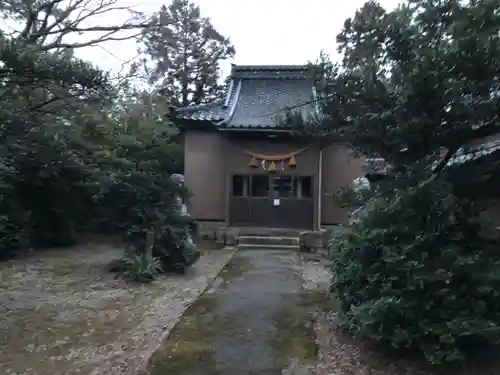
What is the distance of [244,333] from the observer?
5.04 meters

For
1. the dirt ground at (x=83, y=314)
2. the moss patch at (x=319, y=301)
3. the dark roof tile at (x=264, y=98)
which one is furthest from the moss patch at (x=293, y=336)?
the dark roof tile at (x=264, y=98)

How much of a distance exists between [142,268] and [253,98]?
8503 millimetres

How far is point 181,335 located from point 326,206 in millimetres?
9687

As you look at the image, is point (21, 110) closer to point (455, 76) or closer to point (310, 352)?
point (310, 352)

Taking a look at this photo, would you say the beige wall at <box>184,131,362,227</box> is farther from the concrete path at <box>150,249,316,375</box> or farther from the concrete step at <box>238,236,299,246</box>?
the concrete path at <box>150,249,316,375</box>

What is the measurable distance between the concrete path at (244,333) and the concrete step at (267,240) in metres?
4.20

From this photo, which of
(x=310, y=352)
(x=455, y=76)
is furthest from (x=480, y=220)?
(x=310, y=352)

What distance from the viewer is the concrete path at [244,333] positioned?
4.12 meters

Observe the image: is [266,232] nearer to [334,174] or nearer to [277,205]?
[277,205]

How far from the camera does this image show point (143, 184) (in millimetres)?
8836

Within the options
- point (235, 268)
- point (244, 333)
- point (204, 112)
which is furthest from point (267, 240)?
point (244, 333)

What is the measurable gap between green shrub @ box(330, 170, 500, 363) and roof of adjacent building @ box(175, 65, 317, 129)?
8981 millimetres

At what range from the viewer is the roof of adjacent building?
45.1 ft

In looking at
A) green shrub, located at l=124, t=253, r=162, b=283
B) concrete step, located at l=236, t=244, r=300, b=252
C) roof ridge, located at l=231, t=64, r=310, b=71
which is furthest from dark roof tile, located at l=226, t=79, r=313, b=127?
green shrub, located at l=124, t=253, r=162, b=283
